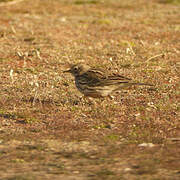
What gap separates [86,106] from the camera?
30.5ft

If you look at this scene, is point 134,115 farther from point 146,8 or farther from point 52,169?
point 146,8

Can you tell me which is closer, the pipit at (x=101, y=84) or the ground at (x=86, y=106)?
the ground at (x=86, y=106)

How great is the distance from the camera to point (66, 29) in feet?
60.5

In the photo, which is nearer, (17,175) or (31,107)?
(17,175)

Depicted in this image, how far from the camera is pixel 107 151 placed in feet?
23.5

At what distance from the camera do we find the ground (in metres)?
6.68

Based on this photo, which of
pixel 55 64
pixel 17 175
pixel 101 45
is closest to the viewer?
pixel 17 175

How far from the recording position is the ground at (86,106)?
6.68m

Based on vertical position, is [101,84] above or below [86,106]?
above

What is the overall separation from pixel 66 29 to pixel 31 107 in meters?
9.44

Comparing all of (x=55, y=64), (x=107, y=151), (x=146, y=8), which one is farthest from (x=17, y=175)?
(x=146, y=8)

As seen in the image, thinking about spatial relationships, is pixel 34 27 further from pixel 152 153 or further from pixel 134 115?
pixel 152 153

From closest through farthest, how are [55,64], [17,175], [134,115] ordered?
[17,175]
[134,115]
[55,64]

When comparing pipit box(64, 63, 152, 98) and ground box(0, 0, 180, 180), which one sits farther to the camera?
pipit box(64, 63, 152, 98)
